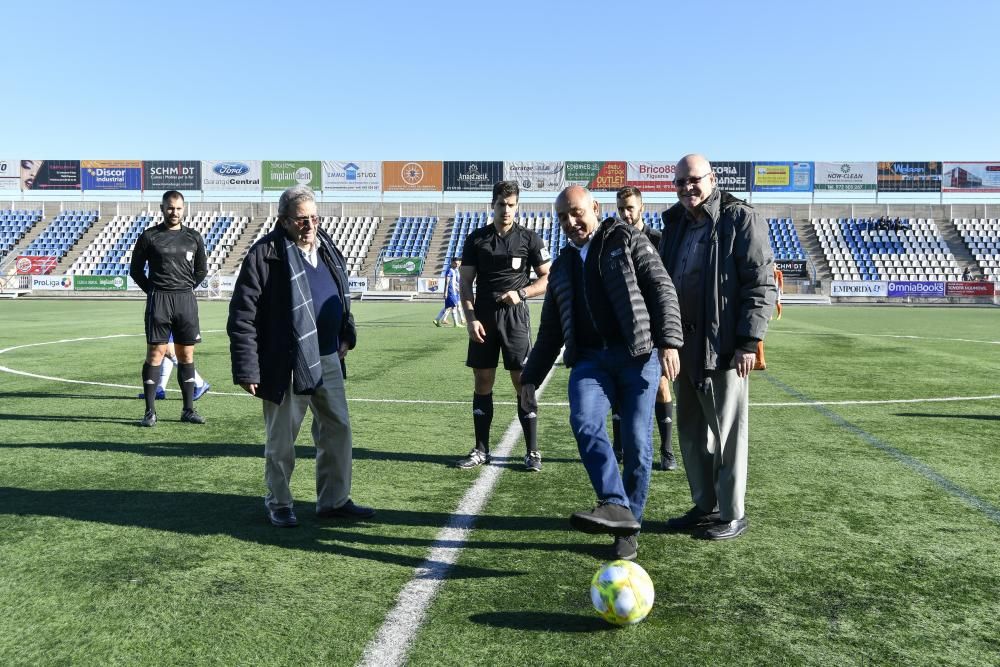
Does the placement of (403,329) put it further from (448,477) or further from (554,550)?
(554,550)

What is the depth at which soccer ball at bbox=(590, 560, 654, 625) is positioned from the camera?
11.0 ft

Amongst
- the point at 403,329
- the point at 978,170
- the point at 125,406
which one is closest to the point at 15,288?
the point at 403,329

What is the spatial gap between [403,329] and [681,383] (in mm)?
17564

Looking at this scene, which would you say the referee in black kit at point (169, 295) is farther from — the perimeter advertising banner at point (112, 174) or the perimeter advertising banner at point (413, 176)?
the perimeter advertising banner at point (112, 174)

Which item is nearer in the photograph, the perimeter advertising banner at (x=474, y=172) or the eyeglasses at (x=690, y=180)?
the eyeglasses at (x=690, y=180)

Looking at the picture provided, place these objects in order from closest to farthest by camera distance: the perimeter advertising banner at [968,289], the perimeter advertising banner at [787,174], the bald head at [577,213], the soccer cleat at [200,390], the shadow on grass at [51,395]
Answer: the bald head at [577,213]
the soccer cleat at [200,390]
the shadow on grass at [51,395]
the perimeter advertising banner at [968,289]
the perimeter advertising banner at [787,174]

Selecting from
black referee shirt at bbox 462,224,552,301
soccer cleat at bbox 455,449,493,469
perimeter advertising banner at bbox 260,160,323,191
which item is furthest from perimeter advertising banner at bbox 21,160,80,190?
soccer cleat at bbox 455,449,493,469

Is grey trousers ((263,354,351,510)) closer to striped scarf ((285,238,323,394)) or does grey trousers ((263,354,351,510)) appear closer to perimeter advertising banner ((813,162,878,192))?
striped scarf ((285,238,323,394))

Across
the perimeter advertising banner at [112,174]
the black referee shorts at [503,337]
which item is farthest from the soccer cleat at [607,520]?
the perimeter advertising banner at [112,174]

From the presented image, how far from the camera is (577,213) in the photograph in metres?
4.28

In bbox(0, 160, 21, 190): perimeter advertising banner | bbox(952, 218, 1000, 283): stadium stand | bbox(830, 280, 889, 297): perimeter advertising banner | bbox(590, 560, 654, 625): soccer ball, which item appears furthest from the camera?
bbox(0, 160, 21, 190): perimeter advertising banner

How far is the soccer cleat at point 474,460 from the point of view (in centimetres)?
625

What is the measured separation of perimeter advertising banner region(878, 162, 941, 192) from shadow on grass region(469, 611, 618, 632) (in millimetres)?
66195

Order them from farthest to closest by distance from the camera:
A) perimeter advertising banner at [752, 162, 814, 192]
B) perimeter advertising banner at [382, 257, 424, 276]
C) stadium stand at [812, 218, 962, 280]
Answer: perimeter advertising banner at [752, 162, 814, 192] < perimeter advertising banner at [382, 257, 424, 276] < stadium stand at [812, 218, 962, 280]
